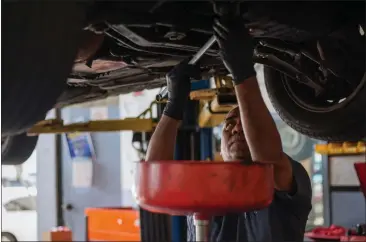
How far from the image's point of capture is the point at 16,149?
195 cm

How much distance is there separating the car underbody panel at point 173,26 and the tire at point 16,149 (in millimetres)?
512

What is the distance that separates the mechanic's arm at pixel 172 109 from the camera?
126cm

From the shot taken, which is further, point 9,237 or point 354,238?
point 9,237

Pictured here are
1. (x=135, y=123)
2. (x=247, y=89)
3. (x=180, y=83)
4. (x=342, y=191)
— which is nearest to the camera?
(x=247, y=89)

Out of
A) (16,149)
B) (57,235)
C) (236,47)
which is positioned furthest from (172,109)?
(57,235)

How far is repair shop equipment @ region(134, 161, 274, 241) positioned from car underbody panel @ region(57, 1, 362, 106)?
26 centimetres

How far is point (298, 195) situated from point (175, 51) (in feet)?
1.67

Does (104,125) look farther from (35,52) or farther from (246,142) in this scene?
(35,52)

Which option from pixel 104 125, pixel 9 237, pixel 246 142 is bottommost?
pixel 9 237

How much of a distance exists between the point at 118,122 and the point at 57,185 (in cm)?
205

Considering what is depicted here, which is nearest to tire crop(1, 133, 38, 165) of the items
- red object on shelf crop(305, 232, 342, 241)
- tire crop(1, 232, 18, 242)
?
red object on shelf crop(305, 232, 342, 241)

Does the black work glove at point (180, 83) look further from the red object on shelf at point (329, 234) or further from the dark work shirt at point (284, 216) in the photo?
the red object on shelf at point (329, 234)

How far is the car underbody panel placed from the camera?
101cm

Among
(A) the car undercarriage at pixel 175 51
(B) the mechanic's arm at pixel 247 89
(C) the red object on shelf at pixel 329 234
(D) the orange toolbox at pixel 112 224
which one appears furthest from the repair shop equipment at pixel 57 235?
(B) the mechanic's arm at pixel 247 89
